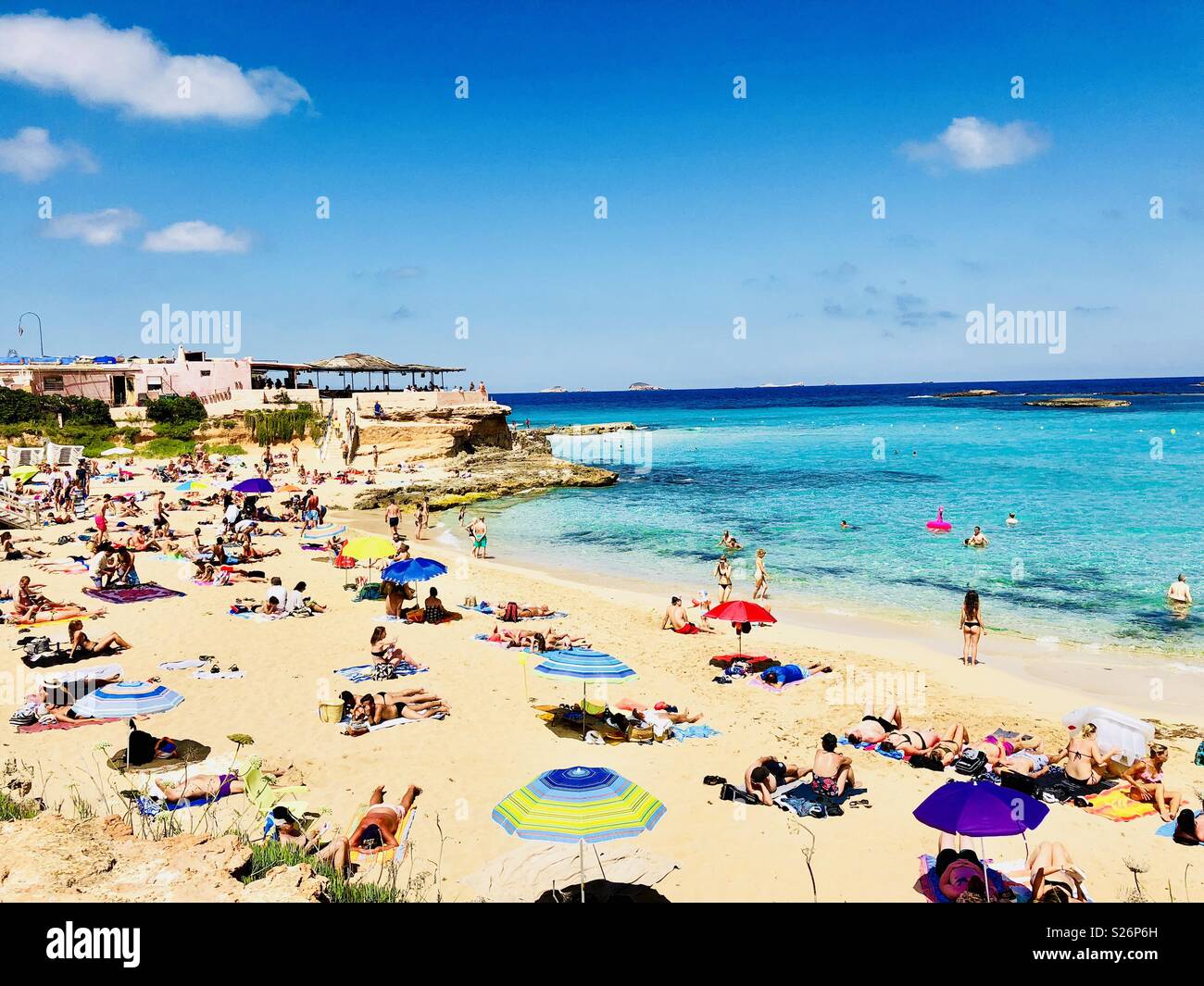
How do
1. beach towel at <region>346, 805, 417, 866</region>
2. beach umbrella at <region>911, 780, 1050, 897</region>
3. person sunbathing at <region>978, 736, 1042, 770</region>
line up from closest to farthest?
beach umbrella at <region>911, 780, 1050, 897</region> < beach towel at <region>346, 805, 417, 866</region> < person sunbathing at <region>978, 736, 1042, 770</region>

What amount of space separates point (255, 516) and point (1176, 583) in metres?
27.1

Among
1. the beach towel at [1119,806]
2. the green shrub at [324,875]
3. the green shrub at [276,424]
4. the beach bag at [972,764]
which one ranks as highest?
the green shrub at [276,424]

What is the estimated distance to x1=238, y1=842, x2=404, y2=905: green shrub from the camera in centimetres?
559

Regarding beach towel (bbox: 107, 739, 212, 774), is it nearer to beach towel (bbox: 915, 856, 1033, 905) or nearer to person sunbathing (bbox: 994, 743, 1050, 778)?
beach towel (bbox: 915, 856, 1033, 905)

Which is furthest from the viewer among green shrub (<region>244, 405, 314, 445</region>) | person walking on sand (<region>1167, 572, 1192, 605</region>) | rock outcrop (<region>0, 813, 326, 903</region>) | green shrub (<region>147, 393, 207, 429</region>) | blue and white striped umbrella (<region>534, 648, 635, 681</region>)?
green shrub (<region>147, 393, 207, 429</region>)

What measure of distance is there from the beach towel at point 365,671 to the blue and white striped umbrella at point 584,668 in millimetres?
3233

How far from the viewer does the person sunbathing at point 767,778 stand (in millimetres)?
8906

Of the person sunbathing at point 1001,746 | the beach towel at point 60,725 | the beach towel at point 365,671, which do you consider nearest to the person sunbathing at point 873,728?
the person sunbathing at point 1001,746

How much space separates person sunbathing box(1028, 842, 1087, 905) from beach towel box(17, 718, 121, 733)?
35.9 feet

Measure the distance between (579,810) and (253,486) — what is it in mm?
23119

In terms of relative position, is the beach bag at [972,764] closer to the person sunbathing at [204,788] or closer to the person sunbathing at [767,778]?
the person sunbathing at [767,778]

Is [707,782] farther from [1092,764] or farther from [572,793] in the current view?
[1092,764]

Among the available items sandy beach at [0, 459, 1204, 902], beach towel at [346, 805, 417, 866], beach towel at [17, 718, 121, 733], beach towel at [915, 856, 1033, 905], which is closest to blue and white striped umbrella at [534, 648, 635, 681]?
sandy beach at [0, 459, 1204, 902]

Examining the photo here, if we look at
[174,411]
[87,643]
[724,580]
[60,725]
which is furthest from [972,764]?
[174,411]
